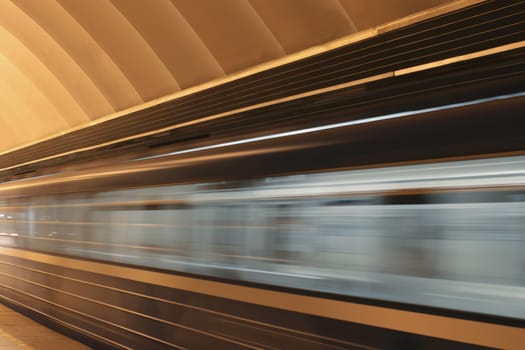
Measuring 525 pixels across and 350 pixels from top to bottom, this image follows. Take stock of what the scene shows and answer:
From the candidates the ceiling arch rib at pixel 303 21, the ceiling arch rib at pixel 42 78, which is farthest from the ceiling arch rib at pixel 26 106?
the ceiling arch rib at pixel 303 21

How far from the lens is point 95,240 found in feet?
19.9

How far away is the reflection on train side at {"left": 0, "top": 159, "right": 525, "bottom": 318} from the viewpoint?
281cm

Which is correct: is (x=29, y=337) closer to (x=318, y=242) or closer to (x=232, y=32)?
(x=232, y=32)

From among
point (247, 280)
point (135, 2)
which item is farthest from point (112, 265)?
point (135, 2)

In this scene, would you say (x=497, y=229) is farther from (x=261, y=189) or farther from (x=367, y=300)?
(x=261, y=189)

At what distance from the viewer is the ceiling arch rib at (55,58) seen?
974 cm

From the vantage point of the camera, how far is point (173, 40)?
8.25 metres

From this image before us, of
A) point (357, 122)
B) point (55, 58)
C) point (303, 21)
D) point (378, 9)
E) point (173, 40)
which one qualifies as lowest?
point (357, 122)

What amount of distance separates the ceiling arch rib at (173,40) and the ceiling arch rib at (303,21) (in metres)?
1.31

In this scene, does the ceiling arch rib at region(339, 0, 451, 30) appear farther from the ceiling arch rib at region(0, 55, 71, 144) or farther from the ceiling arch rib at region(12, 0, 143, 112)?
the ceiling arch rib at region(0, 55, 71, 144)

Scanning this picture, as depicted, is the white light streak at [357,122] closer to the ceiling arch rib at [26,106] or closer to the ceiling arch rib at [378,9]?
the ceiling arch rib at [378,9]

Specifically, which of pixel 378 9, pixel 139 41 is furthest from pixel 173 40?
pixel 378 9

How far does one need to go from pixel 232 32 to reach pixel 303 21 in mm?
1233

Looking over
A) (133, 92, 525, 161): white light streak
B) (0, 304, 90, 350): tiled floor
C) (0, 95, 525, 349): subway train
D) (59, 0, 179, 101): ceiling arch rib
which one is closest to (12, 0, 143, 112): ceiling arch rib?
(59, 0, 179, 101): ceiling arch rib
